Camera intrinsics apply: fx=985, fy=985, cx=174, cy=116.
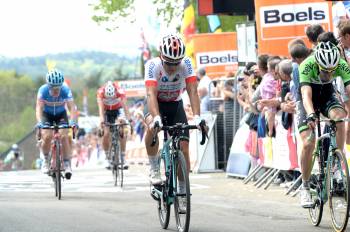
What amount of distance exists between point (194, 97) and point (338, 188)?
77.9 inches

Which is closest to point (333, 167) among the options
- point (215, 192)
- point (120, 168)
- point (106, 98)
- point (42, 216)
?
point (42, 216)

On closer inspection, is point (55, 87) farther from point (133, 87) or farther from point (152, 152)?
point (133, 87)

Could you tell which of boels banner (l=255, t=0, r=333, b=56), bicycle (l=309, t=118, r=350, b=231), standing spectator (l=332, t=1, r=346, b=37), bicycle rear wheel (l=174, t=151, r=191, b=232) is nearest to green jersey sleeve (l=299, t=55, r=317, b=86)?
bicycle (l=309, t=118, r=350, b=231)

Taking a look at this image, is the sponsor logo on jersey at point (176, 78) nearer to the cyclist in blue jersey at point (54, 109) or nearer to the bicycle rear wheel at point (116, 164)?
the cyclist in blue jersey at point (54, 109)

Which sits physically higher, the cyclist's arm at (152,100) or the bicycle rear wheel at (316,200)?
the cyclist's arm at (152,100)

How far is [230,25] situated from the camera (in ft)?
120

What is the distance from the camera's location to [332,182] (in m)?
9.86

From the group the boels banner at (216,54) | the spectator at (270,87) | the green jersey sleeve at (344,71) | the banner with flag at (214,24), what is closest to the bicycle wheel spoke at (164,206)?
the green jersey sleeve at (344,71)

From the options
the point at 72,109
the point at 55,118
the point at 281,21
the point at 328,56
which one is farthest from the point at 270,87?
the point at 328,56

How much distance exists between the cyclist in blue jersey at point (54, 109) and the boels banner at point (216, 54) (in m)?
10.6

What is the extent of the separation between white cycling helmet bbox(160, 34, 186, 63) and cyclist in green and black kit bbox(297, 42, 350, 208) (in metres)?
1.30

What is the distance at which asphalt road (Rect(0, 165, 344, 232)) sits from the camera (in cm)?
1074

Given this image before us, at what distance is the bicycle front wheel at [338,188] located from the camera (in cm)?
949

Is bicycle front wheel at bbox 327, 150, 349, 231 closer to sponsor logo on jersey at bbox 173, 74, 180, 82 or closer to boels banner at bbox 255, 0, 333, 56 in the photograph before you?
sponsor logo on jersey at bbox 173, 74, 180, 82
